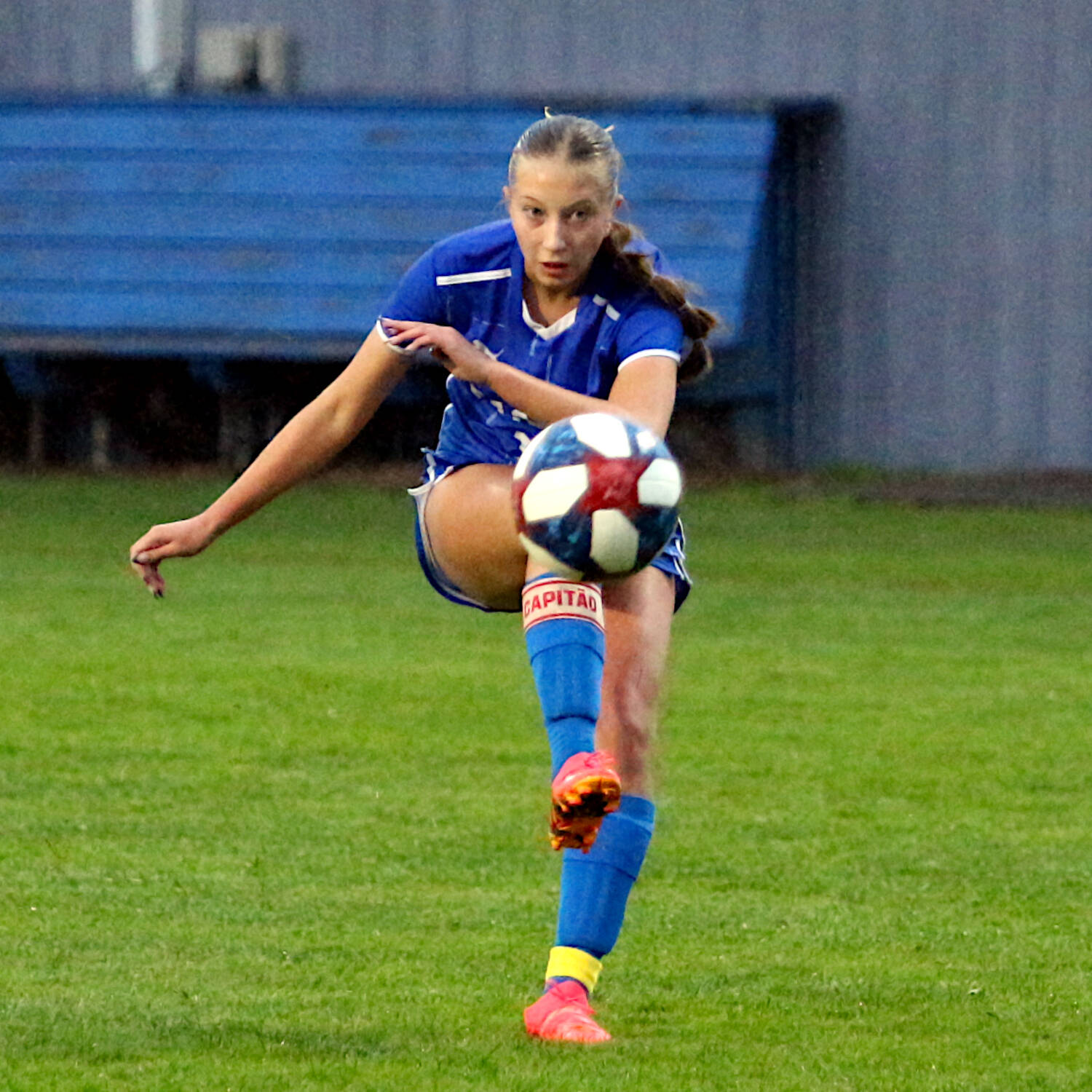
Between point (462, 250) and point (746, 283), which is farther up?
point (462, 250)

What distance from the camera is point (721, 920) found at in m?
5.79

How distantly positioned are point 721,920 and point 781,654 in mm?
4905

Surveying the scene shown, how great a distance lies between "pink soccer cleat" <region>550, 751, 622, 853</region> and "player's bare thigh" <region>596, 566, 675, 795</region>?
0.43m

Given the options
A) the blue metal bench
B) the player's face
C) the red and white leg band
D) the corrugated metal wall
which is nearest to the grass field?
the red and white leg band

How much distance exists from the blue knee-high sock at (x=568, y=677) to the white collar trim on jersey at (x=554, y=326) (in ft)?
1.85

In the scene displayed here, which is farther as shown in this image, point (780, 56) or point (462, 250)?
point (780, 56)

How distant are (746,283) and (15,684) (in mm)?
10488

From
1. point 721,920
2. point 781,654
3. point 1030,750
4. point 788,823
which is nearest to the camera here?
point 721,920

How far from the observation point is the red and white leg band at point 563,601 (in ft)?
14.7

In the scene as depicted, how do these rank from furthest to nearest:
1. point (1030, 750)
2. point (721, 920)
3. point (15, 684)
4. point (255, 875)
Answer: point (15, 684) < point (1030, 750) < point (255, 875) < point (721, 920)

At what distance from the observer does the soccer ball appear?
432 centimetres

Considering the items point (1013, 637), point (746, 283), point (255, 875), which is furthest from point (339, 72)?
point (255, 875)

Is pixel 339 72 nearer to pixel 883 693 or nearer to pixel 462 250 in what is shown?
pixel 883 693

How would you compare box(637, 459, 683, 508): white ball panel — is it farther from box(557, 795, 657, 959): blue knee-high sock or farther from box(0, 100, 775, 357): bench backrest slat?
box(0, 100, 775, 357): bench backrest slat
